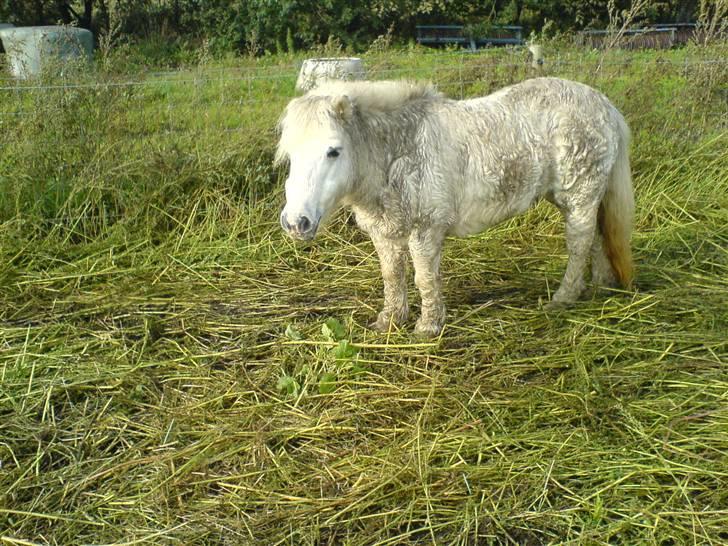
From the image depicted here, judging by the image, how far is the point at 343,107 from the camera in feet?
Result: 11.2

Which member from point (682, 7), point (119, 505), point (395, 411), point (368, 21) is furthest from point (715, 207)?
point (682, 7)

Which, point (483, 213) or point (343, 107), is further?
point (483, 213)

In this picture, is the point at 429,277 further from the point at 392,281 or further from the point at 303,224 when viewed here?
the point at 303,224

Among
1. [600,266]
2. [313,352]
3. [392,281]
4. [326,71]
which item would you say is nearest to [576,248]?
[600,266]

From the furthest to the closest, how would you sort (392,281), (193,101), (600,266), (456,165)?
(193,101) < (600,266) < (392,281) < (456,165)

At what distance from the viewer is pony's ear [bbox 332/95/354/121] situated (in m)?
3.39

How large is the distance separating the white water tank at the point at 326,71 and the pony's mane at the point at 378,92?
1855 mm

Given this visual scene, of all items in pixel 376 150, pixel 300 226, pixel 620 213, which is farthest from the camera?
pixel 620 213

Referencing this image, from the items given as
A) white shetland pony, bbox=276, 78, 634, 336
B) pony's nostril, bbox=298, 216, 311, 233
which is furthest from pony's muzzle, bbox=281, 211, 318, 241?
white shetland pony, bbox=276, 78, 634, 336

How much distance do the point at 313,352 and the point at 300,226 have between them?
1.00 metres

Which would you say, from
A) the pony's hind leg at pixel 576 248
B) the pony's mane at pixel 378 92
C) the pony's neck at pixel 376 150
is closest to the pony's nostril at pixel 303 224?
the pony's neck at pixel 376 150

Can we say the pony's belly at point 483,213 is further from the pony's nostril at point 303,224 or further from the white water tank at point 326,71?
the white water tank at point 326,71

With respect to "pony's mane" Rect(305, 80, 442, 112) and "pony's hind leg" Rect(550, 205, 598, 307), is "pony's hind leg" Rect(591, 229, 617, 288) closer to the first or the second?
"pony's hind leg" Rect(550, 205, 598, 307)

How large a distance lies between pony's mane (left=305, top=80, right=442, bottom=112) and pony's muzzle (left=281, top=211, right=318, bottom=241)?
715mm
